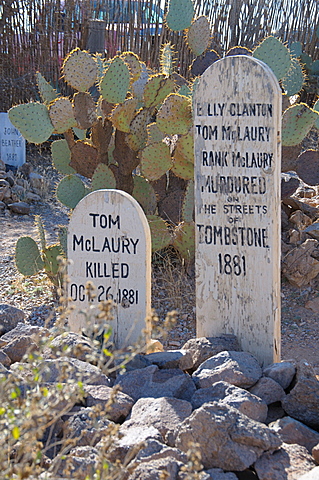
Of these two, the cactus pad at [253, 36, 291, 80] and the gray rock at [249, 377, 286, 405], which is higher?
the cactus pad at [253, 36, 291, 80]

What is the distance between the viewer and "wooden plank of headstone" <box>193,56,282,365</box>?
333cm

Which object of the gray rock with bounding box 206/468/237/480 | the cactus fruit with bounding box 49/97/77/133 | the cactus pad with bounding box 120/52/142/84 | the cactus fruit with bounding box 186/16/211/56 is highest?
the cactus fruit with bounding box 186/16/211/56

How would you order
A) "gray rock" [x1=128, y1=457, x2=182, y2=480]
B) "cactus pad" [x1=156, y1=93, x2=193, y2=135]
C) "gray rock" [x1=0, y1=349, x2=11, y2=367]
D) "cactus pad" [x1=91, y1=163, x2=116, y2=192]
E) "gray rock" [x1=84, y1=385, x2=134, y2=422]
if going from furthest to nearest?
"cactus pad" [x1=91, y1=163, x2=116, y2=192] < "cactus pad" [x1=156, y1=93, x2=193, y2=135] < "gray rock" [x1=0, y1=349, x2=11, y2=367] < "gray rock" [x1=84, y1=385, x2=134, y2=422] < "gray rock" [x1=128, y1=457, x2=182, y2=480]

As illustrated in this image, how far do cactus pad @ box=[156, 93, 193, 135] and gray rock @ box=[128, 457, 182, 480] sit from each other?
2909mm

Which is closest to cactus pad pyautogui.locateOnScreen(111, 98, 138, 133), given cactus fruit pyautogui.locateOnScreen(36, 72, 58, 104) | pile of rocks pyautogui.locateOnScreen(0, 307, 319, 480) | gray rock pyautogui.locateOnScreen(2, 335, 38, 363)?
cactus fruit pyautogui.locateOnScreen(36, 72, 58, 104)

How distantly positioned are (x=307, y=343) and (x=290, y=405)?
167cm

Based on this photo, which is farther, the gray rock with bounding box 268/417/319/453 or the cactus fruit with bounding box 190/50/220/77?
the cactus fruit with bounding box 190/50/220/77

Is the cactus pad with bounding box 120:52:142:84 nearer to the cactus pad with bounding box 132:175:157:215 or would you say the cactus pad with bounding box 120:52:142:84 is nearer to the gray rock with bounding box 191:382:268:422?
the cactus pad with bounding box 132:175:157:215

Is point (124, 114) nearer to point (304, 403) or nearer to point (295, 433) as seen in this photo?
point (304, 403)

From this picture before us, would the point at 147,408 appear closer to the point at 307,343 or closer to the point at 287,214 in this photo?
the point at 307,343

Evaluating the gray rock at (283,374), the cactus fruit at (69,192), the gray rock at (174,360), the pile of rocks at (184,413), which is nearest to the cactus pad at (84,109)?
the cactus fruit at (69,192)

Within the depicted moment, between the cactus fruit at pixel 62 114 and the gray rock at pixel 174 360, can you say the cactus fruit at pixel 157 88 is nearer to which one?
the cactus fruit at pixel 62 114

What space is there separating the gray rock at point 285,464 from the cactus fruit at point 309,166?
3190 mm

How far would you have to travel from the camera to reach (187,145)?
15.6 feet
